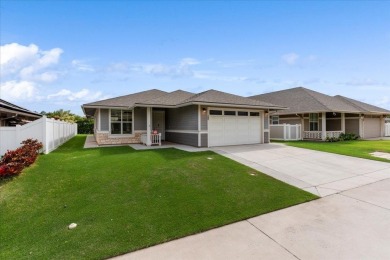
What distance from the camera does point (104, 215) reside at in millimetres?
4598

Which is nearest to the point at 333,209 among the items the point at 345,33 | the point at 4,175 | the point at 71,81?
the point at 4,175

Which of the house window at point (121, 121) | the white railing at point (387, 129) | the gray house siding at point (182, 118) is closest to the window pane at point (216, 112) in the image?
the gray house siding at point (182, 118)

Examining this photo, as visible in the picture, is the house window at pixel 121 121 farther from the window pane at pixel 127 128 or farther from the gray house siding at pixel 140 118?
the gray house siding at pixel 140 118

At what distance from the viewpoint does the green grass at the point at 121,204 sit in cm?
371

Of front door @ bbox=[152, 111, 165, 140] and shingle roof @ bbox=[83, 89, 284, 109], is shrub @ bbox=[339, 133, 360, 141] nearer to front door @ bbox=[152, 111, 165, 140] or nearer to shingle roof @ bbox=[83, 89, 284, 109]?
shingle roof @ bbox=[83, 89, 284, 109]

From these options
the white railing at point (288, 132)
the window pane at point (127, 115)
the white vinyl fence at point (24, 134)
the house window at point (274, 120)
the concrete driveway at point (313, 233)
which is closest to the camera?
the concrete driveway at point (313, 233)

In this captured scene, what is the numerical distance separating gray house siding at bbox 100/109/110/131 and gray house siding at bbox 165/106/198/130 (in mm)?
4617

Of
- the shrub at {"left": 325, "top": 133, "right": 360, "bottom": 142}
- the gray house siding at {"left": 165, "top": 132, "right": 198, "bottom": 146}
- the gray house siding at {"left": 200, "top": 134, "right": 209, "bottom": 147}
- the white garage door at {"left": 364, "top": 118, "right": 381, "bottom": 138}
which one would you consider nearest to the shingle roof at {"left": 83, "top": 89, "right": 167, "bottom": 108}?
the gray house siding at {"left": 165, "top": 132, "right": 198, "bottom": 146}

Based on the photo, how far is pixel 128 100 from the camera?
16453mm

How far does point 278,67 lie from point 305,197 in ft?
59.8

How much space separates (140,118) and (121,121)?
1384 millimetres

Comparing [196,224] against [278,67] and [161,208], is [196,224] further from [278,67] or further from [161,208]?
[278,67]

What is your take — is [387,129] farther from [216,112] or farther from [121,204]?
[121,204]

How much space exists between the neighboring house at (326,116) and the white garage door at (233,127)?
7103mm
